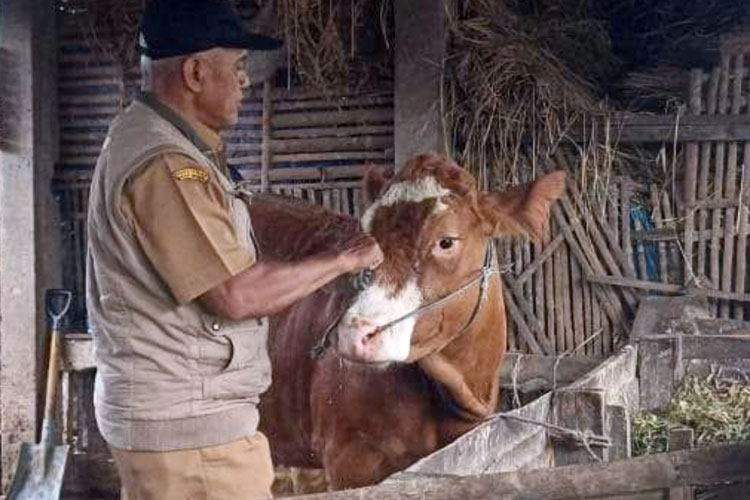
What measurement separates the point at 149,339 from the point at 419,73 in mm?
4375

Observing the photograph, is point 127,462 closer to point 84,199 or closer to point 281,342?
point 281,342

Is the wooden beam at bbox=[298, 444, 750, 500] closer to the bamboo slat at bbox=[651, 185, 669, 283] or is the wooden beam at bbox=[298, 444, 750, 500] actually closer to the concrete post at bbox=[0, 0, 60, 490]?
the bamboo slat at bbox=[651, 185, 669, 283]

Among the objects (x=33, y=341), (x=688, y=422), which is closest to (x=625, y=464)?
(x=688, y=422)

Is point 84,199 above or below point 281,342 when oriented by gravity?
above

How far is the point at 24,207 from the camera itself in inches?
300

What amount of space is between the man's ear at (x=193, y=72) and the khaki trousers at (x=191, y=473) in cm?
96

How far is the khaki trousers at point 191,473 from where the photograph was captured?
2.85m

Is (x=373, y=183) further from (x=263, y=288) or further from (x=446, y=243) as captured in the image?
(x=263, y=288)

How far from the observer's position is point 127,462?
289 cm

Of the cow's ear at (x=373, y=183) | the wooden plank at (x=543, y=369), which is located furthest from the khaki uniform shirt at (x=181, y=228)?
the wooden plank at (x=543, y=369)

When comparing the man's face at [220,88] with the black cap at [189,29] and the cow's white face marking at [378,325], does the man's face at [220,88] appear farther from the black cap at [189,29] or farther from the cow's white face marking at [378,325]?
the cow's white face marking at [378,325]

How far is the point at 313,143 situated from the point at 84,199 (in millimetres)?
1784

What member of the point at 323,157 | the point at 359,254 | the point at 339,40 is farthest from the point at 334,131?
the point at 359,254

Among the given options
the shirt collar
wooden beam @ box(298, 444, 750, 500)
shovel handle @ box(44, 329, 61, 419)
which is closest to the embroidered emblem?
the shirt collar
